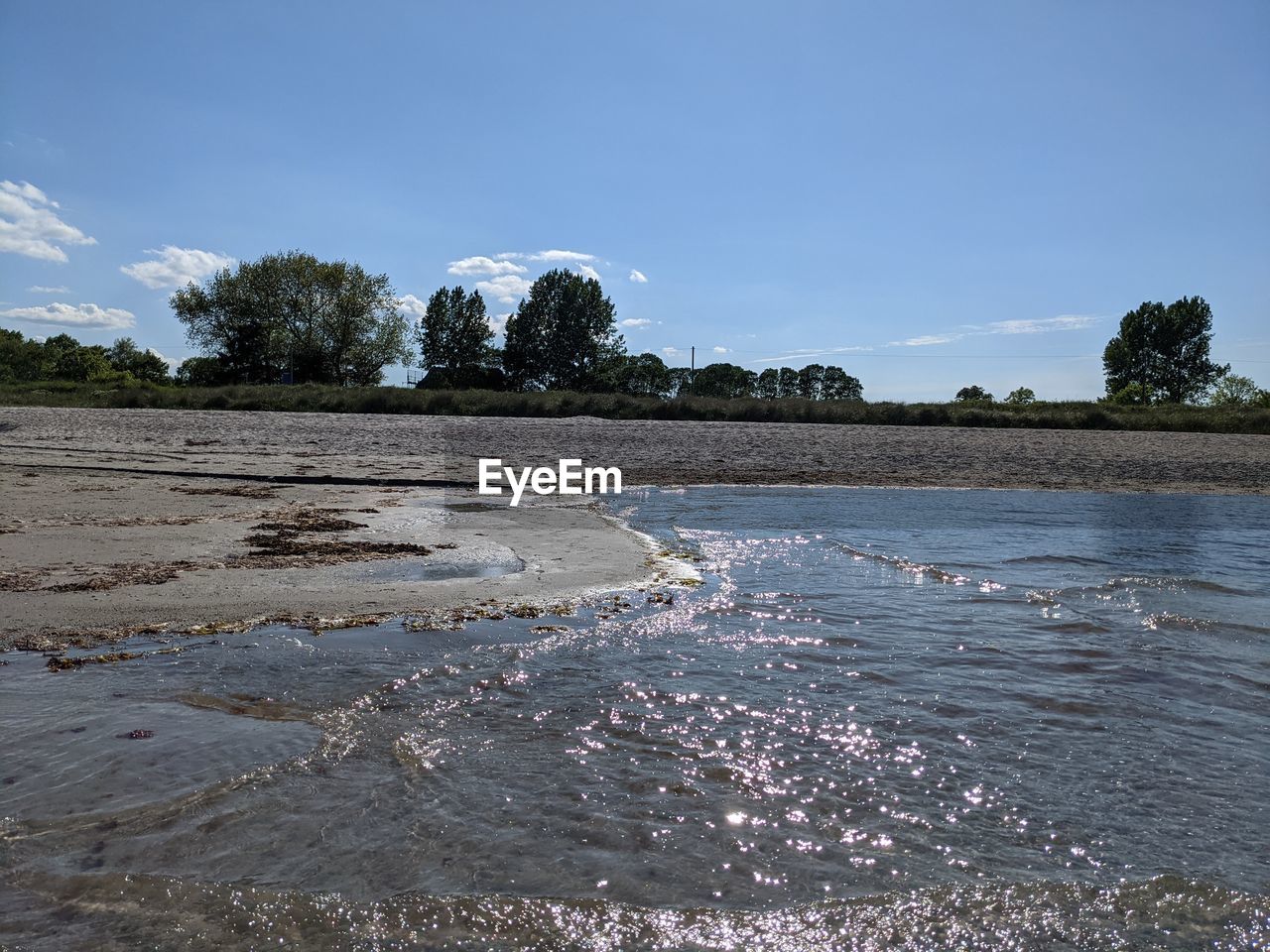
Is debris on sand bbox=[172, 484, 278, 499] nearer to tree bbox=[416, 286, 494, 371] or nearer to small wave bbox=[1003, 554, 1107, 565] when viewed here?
small wave bbox=[1003, 554, 1107, 565]

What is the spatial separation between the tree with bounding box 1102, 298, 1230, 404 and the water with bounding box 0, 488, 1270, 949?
279ft

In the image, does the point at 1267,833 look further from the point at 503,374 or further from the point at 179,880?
the point at 503,374

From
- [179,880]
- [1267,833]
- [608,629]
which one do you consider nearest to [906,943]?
[1267,833]

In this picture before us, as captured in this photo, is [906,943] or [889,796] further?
[889,796]

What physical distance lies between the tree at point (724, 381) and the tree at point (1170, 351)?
3560 centimetres

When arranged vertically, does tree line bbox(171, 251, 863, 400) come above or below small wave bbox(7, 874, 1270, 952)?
above

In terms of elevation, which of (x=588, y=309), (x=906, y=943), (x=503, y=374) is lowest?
(x=906, y=943)

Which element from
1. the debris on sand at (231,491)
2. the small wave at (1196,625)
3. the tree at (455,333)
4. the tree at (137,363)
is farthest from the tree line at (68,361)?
the small wave at (1196,625)

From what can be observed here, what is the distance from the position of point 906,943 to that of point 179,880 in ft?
6.62

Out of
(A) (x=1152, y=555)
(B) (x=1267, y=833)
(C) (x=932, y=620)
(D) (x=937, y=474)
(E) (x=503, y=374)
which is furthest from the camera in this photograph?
(E) (x=503, y=374)

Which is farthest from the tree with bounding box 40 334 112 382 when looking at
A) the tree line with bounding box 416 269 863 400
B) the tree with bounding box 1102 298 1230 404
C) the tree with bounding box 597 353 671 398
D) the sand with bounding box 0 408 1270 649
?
the tree with bounding box 1102 298 1230 404

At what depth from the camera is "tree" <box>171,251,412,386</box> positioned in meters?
57.5

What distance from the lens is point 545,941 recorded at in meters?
2.11

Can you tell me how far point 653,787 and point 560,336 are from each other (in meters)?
73.6
